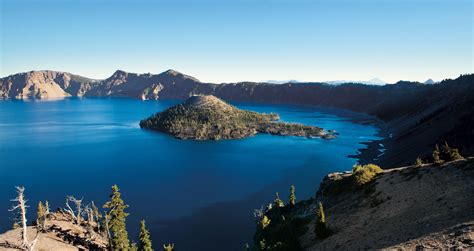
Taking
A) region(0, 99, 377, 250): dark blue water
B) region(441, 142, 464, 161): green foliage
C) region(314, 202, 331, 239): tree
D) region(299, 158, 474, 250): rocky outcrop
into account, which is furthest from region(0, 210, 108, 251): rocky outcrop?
region(441, 142, 464, 161): green foliage

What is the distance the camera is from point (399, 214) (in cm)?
4031

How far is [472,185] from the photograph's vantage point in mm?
38688

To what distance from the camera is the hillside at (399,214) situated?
1266 inches

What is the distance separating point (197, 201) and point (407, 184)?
2761 inches

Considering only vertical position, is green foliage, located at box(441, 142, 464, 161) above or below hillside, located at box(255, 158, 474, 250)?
above

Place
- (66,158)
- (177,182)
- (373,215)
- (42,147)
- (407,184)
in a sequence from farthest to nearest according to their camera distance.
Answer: (42,147)
(66,158)
(177,182)
(407,184)
(373,215)

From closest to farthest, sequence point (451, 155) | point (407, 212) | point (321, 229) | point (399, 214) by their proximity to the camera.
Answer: point (407, 212) → point (399, 214) → point (321, 229) → point (451, 155)

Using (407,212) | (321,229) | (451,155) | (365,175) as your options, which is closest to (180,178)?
(365,175)

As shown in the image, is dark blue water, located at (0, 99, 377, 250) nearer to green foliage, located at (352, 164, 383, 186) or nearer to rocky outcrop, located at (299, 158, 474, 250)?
green foliage, located at (352, 164, 383, 186)

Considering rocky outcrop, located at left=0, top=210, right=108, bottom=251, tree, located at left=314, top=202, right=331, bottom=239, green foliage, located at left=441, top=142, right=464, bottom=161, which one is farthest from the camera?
rocky outcrop, located at left=0, top=210, right=108, bottom=251

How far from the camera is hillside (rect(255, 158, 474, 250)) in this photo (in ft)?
105

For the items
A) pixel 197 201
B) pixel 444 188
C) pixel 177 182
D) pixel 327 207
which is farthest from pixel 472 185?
pixel 177 182

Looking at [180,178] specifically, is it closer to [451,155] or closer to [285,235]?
[285,235]

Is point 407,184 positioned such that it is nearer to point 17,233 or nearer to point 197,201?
point 17,233
